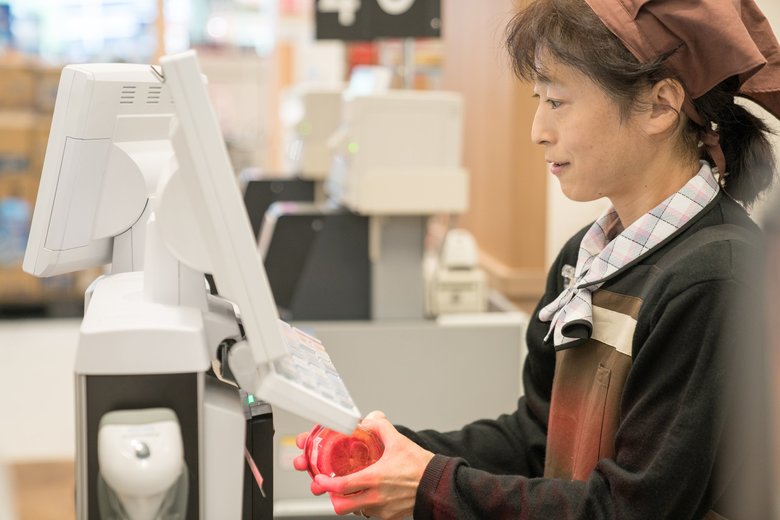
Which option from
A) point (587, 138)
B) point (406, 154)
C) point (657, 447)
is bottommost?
point (657, 447)

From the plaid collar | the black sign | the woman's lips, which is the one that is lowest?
the plaid collar

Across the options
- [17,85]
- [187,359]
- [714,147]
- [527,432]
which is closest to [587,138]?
[714,147]

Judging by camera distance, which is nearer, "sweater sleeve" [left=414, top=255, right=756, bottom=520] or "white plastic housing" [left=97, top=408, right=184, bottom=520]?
"white plastic housing" [left=97, top=408, right=184, bottom=520]

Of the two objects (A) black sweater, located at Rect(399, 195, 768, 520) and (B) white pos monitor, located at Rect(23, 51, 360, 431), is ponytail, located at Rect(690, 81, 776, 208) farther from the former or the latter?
(B) white pos monitor, located at Rect(23, 51, 360, 431)

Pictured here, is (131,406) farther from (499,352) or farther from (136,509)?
(499,352)

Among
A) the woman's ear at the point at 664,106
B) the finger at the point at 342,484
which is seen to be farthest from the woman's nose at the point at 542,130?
the finger at the point at 342,484

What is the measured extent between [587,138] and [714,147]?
194 mm

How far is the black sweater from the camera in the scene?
118 cm

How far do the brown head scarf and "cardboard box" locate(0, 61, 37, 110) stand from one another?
18.7ft

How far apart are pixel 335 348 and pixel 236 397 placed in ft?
6.60

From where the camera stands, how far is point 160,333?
107 centimetres

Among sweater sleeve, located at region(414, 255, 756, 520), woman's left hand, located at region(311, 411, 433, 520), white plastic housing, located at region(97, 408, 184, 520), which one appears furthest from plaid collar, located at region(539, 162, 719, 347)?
white plastic housing, located at region(97, 408, 184, 520)

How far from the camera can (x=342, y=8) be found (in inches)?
146

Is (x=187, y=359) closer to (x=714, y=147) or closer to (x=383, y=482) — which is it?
(x=383, y=482)
